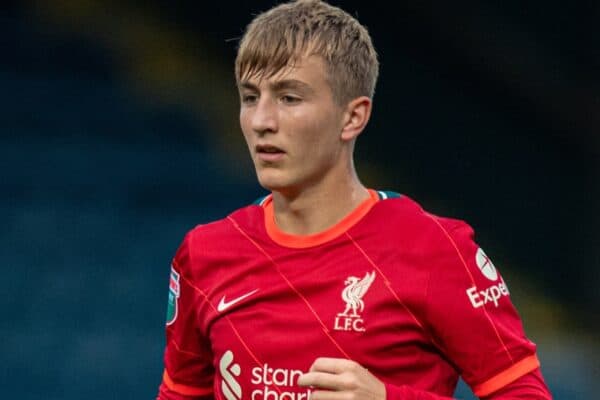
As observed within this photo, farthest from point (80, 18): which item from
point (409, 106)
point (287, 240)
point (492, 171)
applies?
point (287, 240)

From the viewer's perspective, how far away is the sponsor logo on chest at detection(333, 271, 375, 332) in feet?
6.95

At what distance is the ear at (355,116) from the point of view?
2195mm

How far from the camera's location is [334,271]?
2.17m

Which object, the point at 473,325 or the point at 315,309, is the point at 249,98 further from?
the point at 473,325

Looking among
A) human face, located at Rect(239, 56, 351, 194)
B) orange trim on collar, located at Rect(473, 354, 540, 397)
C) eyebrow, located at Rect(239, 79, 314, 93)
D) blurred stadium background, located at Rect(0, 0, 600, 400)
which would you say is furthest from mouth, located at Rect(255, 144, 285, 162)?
blurred stadium background, located at Rect(0, 0, 600, 400)

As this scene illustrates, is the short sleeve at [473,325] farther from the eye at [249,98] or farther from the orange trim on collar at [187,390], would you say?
the orange trim on collar at [187,390]

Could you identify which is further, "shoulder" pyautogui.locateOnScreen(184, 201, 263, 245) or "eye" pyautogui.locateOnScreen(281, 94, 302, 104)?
"shoulder" pyautogui.locateOnScreen(184, 201, 263, 245)

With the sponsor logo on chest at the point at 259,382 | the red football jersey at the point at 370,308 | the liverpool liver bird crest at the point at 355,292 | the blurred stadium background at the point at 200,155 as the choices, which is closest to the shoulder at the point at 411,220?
the red football jersey at the point at 370,308

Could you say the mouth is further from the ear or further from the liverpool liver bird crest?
the liverpool liver bird crest

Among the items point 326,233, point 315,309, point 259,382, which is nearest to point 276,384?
point 259,382

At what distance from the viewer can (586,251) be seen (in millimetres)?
5449

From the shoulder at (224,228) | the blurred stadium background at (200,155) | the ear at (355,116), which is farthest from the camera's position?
the blurred stadium background at (200,155)

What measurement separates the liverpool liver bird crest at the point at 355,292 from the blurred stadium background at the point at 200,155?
2702 millimetres

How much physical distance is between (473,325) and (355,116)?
439mm
